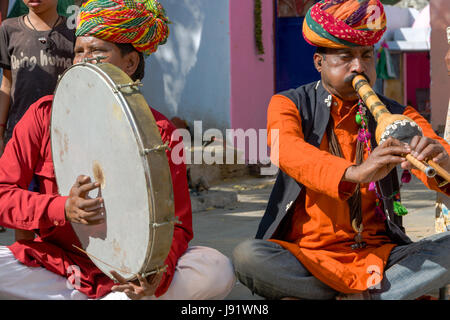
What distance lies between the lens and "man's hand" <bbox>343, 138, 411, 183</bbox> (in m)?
2.38

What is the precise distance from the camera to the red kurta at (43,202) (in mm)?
2670

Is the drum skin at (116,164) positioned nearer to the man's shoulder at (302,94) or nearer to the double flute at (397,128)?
the double flute at (397,128)

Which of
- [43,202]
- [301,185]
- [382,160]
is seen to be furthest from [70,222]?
[382,160]

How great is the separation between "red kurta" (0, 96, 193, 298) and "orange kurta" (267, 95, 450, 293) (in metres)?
0.44

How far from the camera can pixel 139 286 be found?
8.04 ft

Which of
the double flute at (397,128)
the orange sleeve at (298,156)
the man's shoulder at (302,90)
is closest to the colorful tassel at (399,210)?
the orange sleeve at (298,156)

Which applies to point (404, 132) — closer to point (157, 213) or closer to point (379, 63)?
point (157, 213)

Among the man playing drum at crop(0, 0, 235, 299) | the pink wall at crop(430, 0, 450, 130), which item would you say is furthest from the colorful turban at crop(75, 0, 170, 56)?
the pink wall at crop(430, 0, 450, 130)

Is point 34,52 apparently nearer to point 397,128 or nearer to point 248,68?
point 397,128

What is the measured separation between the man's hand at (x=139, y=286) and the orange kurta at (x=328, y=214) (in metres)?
0.72

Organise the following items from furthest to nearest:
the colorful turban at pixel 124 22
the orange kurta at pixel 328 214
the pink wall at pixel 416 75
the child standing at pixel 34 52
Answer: the pink wall at pixel 416 75 → the child standing at pixel 34 52 → the colorful turban at pixel 124 22 → the orange kurta at pixel 328 214

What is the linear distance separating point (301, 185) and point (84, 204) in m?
0.98

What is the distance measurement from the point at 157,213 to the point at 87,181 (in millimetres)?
413
